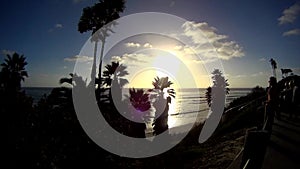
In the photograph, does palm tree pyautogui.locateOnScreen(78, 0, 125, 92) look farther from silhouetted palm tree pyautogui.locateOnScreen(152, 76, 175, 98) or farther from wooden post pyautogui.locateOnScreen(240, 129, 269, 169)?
wooden post pyautogui.locateOnScreen(240, 129, 269, 169)

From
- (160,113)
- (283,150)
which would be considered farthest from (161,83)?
(283,150)

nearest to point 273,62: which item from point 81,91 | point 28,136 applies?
point 81,91

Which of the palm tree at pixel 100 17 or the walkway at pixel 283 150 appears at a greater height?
the palm tree at pixel 100 17

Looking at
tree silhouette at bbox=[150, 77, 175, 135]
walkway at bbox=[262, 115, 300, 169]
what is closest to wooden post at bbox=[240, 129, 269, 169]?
walkway at bbox=[262, 115, 300, 169]

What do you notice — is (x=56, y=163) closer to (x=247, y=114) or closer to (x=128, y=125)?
(x=128, y=125)

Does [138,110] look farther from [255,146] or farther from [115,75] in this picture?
[255,146]

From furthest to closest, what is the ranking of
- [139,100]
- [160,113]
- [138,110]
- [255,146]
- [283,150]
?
1. [160,113]
2. [139,100]
3. [138,110]
4. [283,150]
5. [255,146]

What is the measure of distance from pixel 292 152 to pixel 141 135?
46.2 feet

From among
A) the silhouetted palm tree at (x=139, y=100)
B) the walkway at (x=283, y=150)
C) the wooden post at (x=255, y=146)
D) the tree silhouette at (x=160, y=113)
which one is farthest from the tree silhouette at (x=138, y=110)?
the wooden post at (x=255, y=146)

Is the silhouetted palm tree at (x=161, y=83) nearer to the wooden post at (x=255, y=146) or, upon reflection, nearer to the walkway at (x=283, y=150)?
the walkway at (x=283, y=150)

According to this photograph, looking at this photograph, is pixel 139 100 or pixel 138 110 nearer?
pixel 138 110

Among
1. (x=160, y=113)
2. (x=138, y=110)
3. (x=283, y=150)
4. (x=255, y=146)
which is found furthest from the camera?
(x=160, y=113)

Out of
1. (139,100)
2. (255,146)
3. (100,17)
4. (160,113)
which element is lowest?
(160,113)

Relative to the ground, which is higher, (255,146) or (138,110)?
(255,146)
